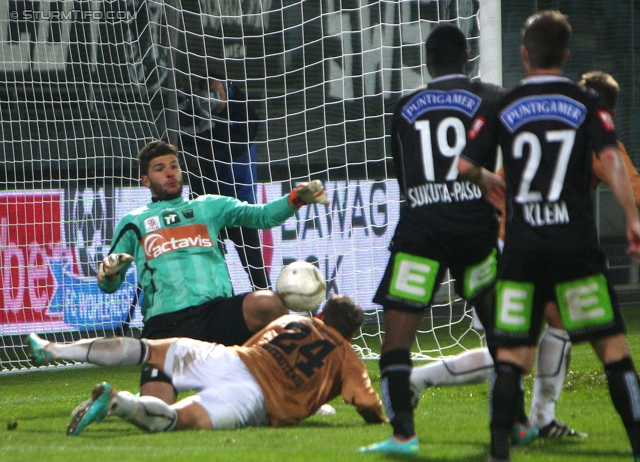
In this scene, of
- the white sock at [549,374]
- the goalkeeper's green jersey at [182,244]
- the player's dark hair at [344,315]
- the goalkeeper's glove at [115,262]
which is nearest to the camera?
the white sock at [549,374]

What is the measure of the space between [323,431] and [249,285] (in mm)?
4564

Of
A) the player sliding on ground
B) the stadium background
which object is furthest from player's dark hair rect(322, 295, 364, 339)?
the stadium background

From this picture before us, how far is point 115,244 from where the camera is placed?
5.52 meters

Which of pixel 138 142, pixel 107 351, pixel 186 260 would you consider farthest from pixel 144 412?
pixel 138 142

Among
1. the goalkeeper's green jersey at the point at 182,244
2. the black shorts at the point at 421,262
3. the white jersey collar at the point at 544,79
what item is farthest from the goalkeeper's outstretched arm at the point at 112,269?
the white jersey collar at the point at 544,79

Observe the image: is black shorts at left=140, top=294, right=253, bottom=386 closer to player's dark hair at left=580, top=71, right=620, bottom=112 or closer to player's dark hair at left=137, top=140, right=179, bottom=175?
player's dark hair at left=137, top=140, right=179, bottom=175

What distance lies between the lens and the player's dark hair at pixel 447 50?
372cm

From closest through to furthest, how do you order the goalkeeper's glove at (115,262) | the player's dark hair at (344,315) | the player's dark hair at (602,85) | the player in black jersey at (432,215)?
the player in black jersey at (432,215), the player's dark hair at (602,85), the player's dark hair at (344,315), the goalkeeper's glove at (115,262)

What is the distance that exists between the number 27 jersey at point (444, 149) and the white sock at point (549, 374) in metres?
0.65

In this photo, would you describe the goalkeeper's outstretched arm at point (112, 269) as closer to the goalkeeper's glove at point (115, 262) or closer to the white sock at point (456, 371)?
the goalkeeper's glove at point (115, 262)

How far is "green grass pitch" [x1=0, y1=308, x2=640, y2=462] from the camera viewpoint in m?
3.53

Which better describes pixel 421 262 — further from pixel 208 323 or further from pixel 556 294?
pixel 208 323

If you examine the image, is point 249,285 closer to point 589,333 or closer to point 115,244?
point 115,244

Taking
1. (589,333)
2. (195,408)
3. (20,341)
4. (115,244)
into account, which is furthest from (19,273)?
(589,333)
